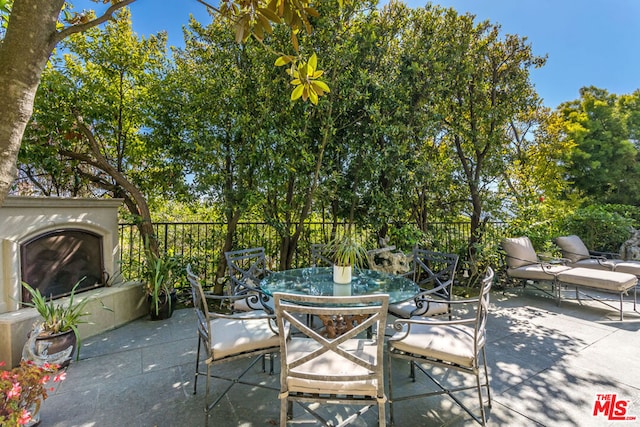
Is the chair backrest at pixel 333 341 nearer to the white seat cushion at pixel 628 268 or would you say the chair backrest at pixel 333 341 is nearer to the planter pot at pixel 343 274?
the planter pot at pixel 343 274

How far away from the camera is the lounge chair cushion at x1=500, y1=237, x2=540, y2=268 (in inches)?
187

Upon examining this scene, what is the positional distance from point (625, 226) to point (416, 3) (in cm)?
566

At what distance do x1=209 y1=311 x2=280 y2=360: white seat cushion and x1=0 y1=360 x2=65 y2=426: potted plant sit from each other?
81 cm

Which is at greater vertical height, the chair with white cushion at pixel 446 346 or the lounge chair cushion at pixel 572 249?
the lounge chair cushion at pixel 572 249

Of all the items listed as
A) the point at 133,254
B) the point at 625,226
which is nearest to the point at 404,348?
the point at 133,254

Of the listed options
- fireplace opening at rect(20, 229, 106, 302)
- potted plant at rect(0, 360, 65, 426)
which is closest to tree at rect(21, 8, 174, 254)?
fireplace opening at rect(20, 229, 106, 302)

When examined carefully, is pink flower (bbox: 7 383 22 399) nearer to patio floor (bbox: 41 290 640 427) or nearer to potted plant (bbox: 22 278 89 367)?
patio floor (bbox: 41 290 640 427)

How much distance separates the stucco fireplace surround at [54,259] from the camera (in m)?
2.60

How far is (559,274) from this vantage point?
420 centimetres

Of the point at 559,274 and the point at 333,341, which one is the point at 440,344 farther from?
the point at 559,274

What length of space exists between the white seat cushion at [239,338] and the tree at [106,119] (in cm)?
241

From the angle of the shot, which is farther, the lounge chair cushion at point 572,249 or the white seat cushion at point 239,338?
the lounge chair cushion at point 572,249

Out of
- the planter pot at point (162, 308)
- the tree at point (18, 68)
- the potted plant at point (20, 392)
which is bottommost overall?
the planter pot at point (162, 308)

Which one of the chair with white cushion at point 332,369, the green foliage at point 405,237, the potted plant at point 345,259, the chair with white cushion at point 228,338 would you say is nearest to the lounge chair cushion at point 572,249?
the green foliage at point 405,237
